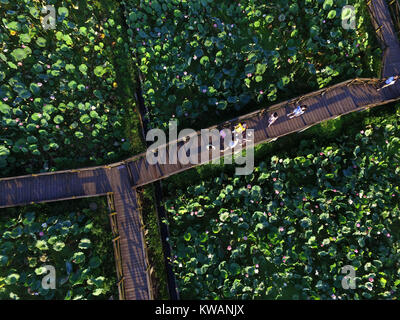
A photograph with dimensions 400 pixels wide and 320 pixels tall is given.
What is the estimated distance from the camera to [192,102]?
11.5m

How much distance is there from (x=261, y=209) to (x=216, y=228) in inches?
92.4

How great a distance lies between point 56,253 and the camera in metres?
10.0

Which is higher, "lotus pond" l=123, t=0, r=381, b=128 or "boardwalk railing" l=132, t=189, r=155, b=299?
"lotus pond" l=123, t=0, r=381, b=128

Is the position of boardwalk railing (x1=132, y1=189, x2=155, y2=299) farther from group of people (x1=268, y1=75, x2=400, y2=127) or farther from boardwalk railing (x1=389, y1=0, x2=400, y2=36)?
boardwalk railing (x1=389, y1=0, x2=400, y2=36)

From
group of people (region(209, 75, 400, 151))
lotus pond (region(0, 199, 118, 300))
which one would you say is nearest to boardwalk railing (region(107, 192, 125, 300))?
lotus pond (region(0, 199, 118, 300))

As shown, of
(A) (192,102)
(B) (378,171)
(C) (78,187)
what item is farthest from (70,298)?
(B) (378,171)

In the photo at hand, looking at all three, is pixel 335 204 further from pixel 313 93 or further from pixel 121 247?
pixel 121 247

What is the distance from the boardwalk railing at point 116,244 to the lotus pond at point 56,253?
599mm

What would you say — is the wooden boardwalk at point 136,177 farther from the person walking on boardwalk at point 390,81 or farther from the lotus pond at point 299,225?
the lotus pond at point 299,225

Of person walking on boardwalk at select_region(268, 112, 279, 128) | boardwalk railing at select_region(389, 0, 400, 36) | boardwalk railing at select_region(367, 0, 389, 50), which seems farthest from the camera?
boardwalk railing at select_region(389, 0, 400, 36)

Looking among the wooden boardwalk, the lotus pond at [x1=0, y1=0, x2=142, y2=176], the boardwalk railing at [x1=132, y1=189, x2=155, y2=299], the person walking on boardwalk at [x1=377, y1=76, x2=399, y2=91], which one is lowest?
the boardwalk railing at [x1=132, y1=189, x2=155, y2=299]

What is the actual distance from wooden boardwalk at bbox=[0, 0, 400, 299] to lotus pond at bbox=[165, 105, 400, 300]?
133 cm

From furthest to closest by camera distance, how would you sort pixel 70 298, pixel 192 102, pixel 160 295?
pixel 192 102, pixel 160 295, pixel 70 298

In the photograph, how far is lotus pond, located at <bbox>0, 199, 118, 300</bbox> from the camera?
9.58 metres
